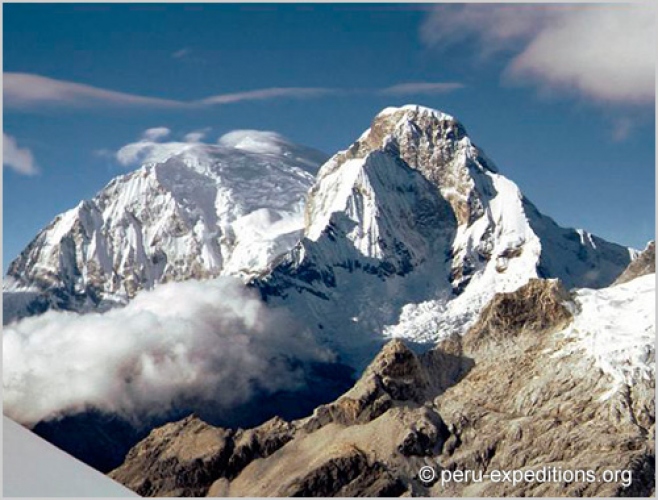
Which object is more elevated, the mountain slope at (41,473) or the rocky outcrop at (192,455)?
the rocky outcrop at (192,455)

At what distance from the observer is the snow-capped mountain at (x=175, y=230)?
3270 inches

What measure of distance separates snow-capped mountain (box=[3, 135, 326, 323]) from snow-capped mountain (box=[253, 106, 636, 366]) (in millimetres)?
3744

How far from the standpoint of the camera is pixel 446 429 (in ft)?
110

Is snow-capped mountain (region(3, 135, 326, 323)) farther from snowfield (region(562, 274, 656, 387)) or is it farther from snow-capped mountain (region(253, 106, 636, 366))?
snowfield (region(562, 274, 656, 387))

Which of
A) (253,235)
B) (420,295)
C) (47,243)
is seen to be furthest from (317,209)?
(47,243)

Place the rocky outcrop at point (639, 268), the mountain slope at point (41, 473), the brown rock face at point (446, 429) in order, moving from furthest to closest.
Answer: the brown rock face at point (446, 429)
the rocky outcrop at point (639, 268)
the mountain slope at point (41, 473)

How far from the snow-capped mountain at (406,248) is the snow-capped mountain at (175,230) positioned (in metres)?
3.74

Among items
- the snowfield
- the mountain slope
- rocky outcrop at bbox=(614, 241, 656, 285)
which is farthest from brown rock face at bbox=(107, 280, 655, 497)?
the mountain slope

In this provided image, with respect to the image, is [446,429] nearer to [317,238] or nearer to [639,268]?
[639,268]

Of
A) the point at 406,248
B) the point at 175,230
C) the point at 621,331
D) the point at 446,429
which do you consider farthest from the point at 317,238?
the point at 621,331

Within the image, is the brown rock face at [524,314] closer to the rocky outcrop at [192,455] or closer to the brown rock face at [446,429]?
the brown rock face at [446,429]

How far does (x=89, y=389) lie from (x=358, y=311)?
1690 centimetres

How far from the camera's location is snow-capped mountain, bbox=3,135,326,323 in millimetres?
83062

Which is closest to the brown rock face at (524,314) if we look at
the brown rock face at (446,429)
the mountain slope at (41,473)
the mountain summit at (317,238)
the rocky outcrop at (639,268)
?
the brown rock face at (446,429)
